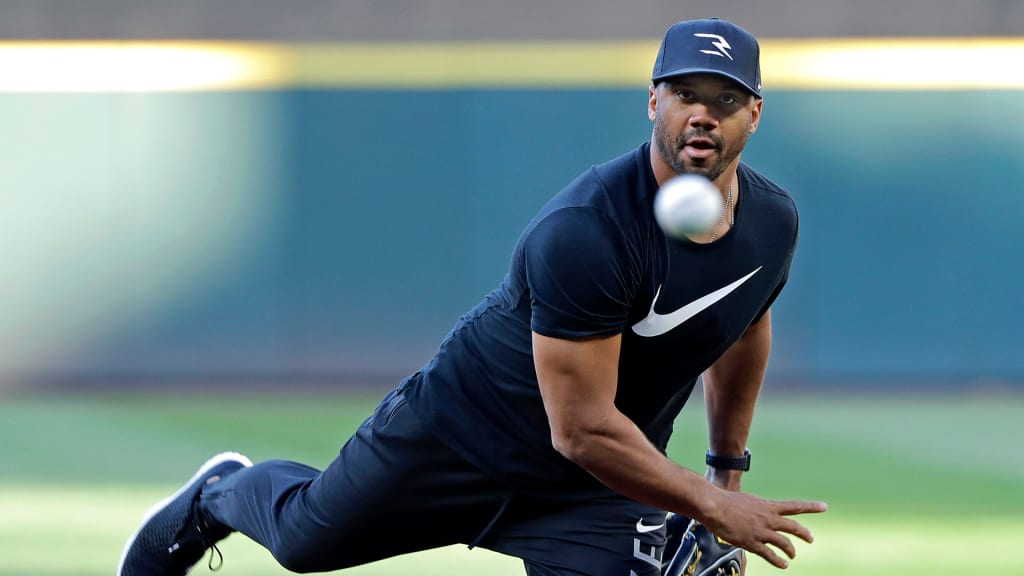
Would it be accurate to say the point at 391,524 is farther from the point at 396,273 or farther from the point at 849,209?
the point at 849,209

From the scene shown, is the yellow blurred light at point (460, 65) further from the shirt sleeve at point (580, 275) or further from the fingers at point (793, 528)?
the fingers at point (793, 528)

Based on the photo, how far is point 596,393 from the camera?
10.9ft

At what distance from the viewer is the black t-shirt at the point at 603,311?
3.27m

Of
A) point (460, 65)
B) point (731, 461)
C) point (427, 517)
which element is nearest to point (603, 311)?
point (427, 517)

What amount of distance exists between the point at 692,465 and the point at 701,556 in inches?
134

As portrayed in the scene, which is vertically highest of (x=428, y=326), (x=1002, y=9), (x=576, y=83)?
(x=1002, y=9)

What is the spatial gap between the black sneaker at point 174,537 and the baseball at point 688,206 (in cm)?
191

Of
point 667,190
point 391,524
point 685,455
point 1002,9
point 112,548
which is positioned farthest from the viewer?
point 1002,9

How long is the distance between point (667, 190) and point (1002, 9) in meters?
7.78

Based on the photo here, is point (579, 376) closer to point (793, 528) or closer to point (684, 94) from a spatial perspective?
point (793, 528)

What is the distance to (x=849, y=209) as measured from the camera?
10055 millimetres

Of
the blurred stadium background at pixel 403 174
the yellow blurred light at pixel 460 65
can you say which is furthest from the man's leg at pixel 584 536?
the yellow blurred light at pixel 460 65

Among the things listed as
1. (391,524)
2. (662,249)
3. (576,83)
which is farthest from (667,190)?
(576,83)

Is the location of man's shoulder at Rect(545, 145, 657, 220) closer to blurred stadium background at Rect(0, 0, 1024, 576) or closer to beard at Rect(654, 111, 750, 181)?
beard at Rect(654, 111, 750, 181)
